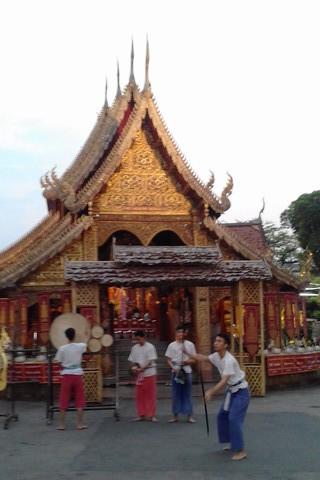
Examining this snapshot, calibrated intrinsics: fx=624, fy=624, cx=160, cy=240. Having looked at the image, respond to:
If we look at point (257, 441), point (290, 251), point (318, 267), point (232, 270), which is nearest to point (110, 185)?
point (232, 270)

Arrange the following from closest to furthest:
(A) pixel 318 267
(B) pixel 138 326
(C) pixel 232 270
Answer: (C) pixel 232 270 → (B) pixel 138 326 → (A) pixel 318 267

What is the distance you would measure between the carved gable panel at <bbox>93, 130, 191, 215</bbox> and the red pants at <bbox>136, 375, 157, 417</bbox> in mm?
6081

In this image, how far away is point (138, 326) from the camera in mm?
21750

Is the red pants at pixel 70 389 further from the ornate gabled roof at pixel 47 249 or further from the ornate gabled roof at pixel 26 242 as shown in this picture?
the ornate gabled roof at pixel 26 242

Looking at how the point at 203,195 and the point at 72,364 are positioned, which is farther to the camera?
the point at 203,195

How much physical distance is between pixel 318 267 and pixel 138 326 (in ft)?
81.5

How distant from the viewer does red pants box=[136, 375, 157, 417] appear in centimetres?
917

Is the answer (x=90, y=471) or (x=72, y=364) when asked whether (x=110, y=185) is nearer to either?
(x=72, y=364)

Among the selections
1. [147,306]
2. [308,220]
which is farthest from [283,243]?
[147,306]

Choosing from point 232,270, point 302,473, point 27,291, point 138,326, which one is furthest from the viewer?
point 138,326

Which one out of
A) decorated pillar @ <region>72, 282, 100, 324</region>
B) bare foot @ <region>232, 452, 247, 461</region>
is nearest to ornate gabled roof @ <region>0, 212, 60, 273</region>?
decorated pillar @ <region>72, 282, 100, 324</region>

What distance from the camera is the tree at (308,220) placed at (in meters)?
43.6

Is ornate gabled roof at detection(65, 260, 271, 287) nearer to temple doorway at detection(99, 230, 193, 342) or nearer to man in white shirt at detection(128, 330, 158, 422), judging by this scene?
temple doorway at detection(99, 230, 193, 342)

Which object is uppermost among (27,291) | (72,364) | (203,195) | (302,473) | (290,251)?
(290,251)
